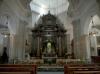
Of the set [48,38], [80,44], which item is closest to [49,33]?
[48,38]

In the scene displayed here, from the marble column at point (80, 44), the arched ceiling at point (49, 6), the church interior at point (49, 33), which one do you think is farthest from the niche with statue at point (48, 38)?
the marble column at point (80, 44)

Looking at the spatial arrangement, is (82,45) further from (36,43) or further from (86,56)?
(36,43)

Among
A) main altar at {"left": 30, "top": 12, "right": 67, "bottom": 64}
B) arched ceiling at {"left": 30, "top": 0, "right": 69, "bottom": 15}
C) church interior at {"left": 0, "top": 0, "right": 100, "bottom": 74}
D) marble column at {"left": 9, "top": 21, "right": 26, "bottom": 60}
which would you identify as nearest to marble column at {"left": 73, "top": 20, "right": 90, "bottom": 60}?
church interior at {"left": 0, "top": 0, "right": 100, "bottom": 74}

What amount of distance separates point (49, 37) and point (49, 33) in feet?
1.55

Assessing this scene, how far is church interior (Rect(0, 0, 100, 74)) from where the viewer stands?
10453 millimetres

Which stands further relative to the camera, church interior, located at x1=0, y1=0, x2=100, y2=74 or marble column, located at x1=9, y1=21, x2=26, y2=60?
marble column, located at x1=9, y1=21, x2=26, y2=60

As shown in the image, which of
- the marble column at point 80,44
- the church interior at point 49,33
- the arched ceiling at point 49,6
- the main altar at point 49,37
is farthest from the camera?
the arched ceiling at point 49,6

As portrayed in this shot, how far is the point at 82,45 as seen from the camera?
11.0 m

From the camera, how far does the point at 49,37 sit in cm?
1575

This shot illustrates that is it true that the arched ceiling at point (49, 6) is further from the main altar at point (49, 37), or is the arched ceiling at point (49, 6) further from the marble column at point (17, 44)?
the marble column at point (17, 44)

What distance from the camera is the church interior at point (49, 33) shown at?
34.3 ft

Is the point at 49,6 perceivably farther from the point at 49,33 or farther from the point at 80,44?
the point at 80,44

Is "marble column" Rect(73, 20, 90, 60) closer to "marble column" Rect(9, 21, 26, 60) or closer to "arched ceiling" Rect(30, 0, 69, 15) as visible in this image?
→ "marble column" Rect(9, 21, 26, 60)

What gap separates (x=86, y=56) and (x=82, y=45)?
970 mm
